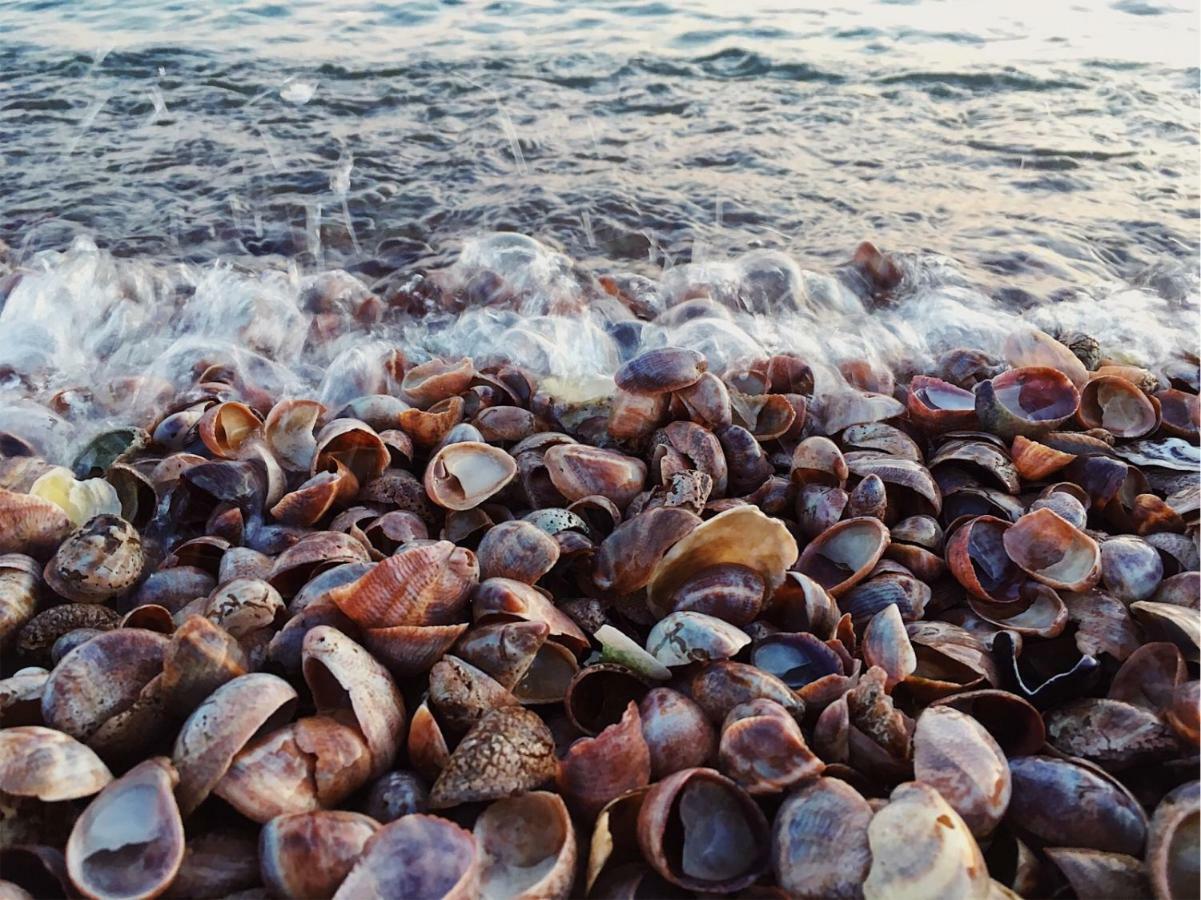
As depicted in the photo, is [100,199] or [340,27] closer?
[100,199]

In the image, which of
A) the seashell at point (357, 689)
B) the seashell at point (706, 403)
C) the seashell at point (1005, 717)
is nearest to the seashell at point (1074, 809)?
the seashell at point (1005, 717)

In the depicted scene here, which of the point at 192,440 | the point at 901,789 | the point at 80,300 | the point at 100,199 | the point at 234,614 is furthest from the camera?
the point at 100,199

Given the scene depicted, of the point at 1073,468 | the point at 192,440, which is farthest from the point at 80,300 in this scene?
the point at 1073,468

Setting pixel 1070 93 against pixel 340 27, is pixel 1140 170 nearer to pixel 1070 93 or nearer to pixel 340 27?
pixel 1070 93

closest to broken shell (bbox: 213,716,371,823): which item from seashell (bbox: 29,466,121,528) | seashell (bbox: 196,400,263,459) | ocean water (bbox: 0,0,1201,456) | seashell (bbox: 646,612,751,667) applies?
seashell (bbox: 646,612,751,667)

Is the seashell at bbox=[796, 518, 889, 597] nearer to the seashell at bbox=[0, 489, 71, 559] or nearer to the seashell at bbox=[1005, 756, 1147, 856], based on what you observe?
the seashell at bbox=[1005, 756, 1147, 856]

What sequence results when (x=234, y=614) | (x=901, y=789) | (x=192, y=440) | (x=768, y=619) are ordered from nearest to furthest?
1. (x=901, y=789)
2. (x=234, y=614)
3. (x=768, y=619)
4. (x=192, y=440)

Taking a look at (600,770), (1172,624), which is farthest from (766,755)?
(1172,624)
